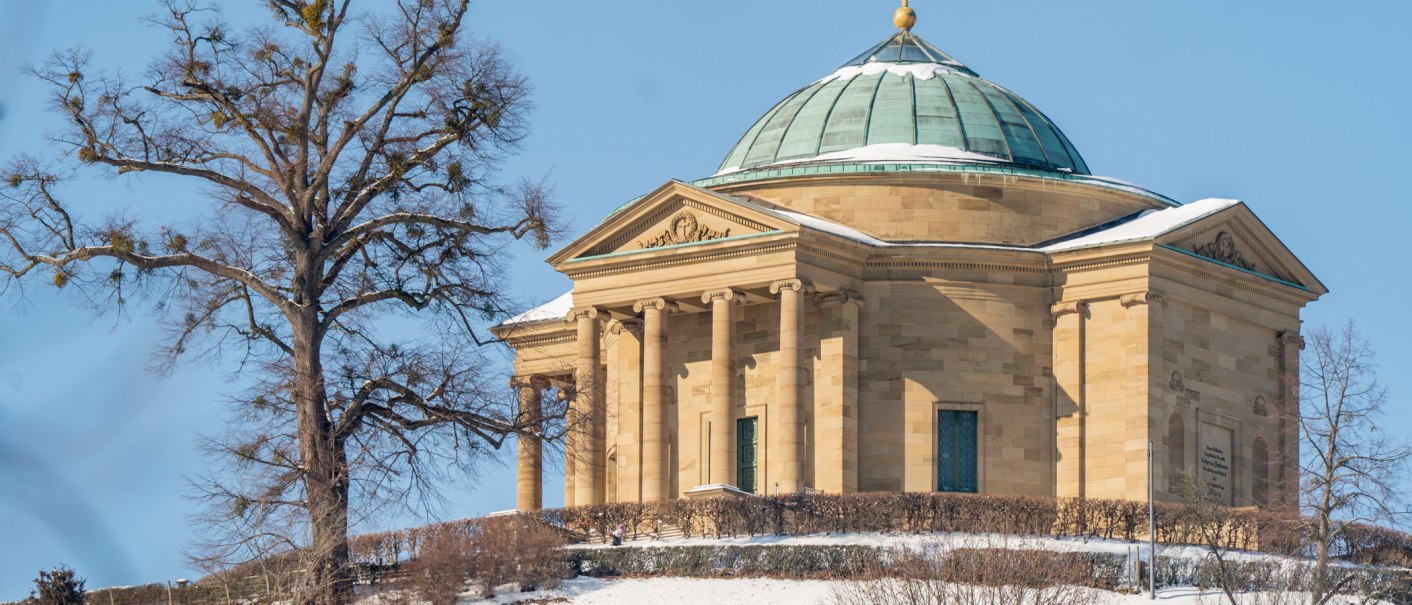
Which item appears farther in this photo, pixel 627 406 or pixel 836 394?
pixel 627 406

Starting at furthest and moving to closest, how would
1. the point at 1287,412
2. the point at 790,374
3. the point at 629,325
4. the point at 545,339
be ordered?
the point at 545,339 < the point at 629,325 < the point at 1287,412 < the point at 790,374

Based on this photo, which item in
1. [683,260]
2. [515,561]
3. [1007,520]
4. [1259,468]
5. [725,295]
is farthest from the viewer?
[1259,468]

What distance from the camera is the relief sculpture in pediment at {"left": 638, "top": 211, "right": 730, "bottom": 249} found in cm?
7994

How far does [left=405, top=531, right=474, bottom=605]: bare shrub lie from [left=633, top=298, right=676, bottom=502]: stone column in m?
14.5

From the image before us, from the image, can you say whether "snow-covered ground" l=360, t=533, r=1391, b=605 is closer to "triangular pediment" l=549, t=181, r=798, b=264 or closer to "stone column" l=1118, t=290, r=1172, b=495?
"stone column" l=1118, t=290, r=1172, b=495

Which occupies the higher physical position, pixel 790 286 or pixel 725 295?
pixel 790 286

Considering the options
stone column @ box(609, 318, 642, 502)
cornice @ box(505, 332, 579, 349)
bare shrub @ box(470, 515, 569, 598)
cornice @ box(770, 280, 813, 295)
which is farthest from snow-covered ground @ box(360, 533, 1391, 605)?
cornice @ box(505, 332, 579, 349)

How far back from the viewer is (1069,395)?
3130 inches

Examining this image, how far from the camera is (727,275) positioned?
259 ft

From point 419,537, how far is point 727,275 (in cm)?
1457

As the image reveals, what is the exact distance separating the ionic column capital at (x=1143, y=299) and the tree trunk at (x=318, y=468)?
28002 millimetres

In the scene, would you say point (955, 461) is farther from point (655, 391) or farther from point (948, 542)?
point (948, 542)

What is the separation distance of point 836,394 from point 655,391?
5.45m

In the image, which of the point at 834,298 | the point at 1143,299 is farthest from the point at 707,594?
the point at 1143,299
